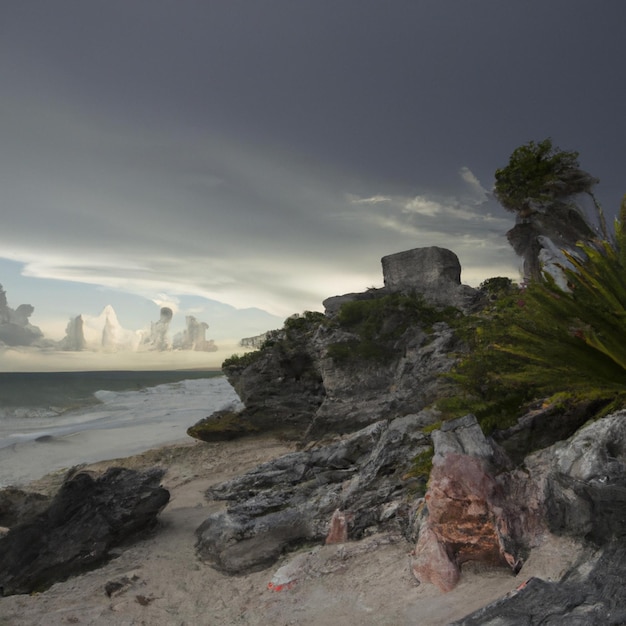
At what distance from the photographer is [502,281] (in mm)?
19125

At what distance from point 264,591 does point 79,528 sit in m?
4.17

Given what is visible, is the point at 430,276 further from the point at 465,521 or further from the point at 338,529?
the point at 465,521

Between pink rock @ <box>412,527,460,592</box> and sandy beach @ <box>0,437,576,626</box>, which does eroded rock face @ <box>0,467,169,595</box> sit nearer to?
sandy beach @ <box>0,437,576,626</box>

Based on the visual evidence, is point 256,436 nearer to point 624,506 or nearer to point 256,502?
point 256,502

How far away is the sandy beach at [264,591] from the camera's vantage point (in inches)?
139

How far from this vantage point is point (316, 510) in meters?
6.31

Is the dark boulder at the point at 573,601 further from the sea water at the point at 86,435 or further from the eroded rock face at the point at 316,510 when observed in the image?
the sea water at the point at 86,435

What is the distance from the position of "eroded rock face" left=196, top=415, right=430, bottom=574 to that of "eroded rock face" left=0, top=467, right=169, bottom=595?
1366 millimetres

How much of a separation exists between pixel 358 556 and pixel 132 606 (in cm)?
292

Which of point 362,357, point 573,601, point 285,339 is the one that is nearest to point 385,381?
point 362,357

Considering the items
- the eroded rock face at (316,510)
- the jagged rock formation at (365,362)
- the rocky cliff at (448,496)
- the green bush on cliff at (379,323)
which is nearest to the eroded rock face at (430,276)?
the jagged rock formation at (365,362)

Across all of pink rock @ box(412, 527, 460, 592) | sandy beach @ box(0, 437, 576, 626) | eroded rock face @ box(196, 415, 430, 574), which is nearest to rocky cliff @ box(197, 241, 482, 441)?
eroded rock face @ box(196, 415, 430, 574)

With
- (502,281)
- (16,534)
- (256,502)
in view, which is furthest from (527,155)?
(16,534)

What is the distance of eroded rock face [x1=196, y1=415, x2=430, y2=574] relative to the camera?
562cm
